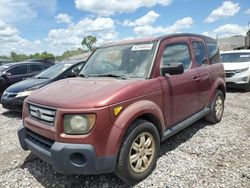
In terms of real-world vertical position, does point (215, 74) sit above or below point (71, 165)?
above

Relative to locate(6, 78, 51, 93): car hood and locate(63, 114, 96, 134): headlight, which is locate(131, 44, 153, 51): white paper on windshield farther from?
locate(6, 78, 51, 93): car hood

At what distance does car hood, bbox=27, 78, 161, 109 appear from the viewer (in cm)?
274

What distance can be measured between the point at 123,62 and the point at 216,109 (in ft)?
9.06

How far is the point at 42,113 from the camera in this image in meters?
3.03

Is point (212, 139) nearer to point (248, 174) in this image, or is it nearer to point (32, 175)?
point (248, 174)

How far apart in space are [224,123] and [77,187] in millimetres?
3751

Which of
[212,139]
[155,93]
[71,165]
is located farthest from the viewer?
[212,139]

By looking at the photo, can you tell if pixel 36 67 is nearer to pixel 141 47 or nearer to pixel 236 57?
pixel 141 47

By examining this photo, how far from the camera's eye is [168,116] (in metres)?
3.65

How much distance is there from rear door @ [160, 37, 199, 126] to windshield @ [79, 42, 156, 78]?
28cm

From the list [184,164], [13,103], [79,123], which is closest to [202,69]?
[184,164]

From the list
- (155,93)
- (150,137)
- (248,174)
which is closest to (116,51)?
(155,93)

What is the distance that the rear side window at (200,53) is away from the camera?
15.4 feet

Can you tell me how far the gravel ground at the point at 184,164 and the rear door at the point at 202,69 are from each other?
2.35 feet
